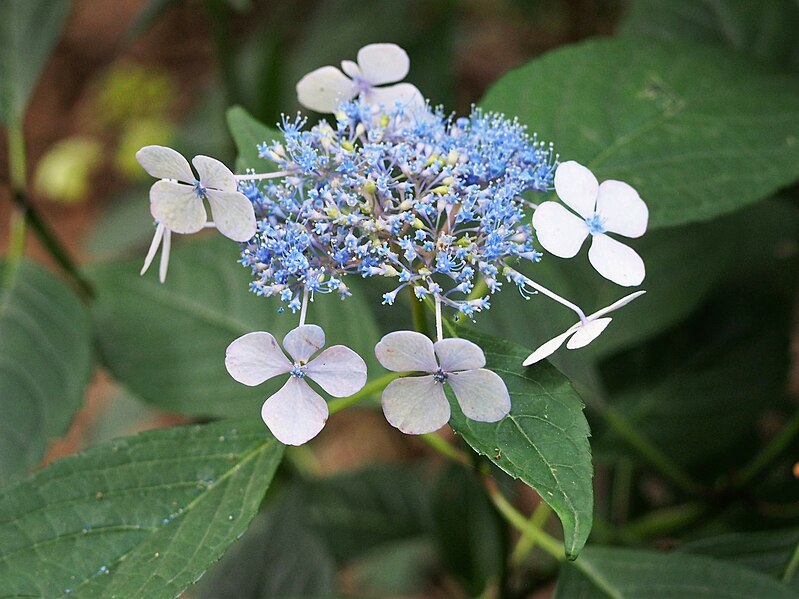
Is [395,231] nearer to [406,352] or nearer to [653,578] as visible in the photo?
[406,352]

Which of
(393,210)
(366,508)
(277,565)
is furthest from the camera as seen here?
(366,508)

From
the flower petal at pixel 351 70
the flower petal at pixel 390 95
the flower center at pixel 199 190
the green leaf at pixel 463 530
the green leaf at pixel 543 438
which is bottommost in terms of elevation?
the green leaf at pixel 463 530

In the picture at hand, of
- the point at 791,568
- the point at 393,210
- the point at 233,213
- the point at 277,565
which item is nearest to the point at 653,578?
the point at 791,568

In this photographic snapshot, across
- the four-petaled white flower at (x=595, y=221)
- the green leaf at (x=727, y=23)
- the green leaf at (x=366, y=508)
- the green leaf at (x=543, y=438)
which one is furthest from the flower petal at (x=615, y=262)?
the green leaf at (x=366, y=508)

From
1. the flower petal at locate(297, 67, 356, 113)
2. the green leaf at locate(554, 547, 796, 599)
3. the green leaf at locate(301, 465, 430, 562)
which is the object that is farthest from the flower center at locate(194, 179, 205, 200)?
the green leaf at locate(301, 465, 430, 562)

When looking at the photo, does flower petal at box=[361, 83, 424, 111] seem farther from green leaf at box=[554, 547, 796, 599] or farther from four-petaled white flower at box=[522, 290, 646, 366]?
green leaf at box=[554, 547, 796, 599]

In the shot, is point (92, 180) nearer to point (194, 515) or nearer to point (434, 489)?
point (434, 489)

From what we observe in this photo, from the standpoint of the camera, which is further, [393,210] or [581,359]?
[581,359]

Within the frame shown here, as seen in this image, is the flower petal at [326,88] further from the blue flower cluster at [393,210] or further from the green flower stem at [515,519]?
the green flower stem at [515,519]
